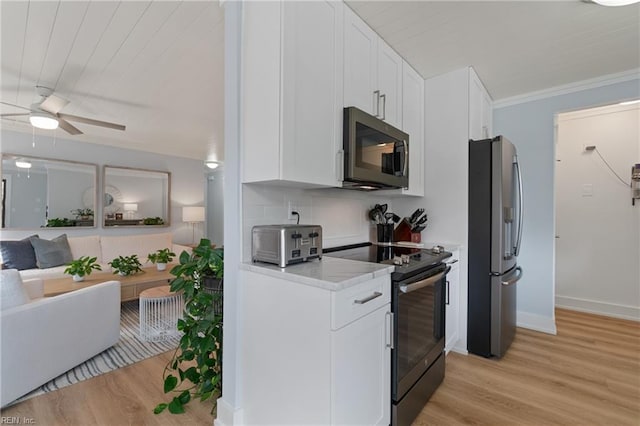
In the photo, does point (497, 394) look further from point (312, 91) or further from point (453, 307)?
point (312, 91)

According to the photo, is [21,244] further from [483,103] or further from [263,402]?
[483,103]

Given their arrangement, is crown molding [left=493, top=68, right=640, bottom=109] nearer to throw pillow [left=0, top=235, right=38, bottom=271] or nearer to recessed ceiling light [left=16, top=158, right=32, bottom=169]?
throw pillow [left=0, top=235, right=38, bottom=271]

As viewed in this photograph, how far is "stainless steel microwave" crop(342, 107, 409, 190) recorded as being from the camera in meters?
1.77

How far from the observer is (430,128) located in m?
2.85

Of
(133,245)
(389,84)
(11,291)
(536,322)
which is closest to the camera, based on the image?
(11,291)

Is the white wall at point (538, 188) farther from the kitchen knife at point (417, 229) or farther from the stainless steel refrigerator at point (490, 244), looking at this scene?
the kitchen knife at point (417, 229)

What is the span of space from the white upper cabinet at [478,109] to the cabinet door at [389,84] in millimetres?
707

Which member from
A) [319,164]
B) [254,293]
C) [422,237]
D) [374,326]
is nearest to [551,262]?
[422,237]

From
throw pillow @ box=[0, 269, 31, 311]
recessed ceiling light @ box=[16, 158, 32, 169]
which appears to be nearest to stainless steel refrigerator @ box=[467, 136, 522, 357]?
throw pillow @ box=[0, 269, 31, 311]

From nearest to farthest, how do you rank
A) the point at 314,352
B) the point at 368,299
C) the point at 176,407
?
the point at 314,352
the point at 368,299
the point at 176,407

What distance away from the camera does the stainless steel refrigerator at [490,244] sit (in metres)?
2.43

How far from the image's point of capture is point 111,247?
14.7ft

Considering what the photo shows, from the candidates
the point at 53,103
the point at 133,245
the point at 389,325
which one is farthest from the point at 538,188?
the point at 133,245

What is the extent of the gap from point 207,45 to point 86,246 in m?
3.71
